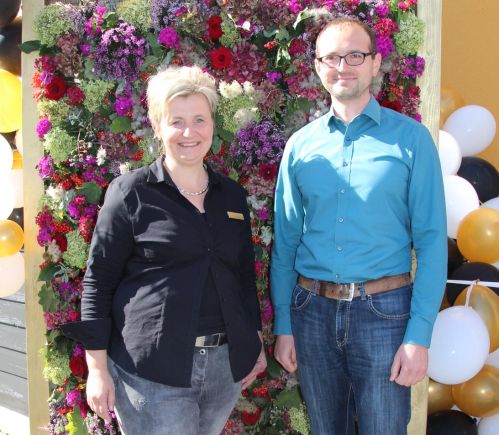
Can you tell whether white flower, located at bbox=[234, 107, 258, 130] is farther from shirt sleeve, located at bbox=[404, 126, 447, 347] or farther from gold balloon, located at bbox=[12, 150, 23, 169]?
gold balloon, located at bbox=[12, 150, 23, 169]

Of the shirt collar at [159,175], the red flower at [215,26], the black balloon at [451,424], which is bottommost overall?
the black balloon at [451,424]

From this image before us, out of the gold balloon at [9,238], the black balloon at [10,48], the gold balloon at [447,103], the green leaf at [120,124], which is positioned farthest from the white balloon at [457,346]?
the black balloon at [10,48]

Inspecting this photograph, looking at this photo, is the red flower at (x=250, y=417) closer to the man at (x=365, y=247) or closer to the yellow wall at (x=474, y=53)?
the man at (x=365, y=247)

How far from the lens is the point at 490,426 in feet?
10.1

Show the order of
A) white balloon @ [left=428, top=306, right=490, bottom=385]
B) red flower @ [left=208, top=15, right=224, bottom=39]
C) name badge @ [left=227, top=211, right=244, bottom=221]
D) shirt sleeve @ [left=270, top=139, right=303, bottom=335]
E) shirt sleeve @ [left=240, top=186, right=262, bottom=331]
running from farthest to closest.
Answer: red flower @ [left=208, top=15, right=224, bottom=39], white balloon @ [left=428, top=306, right=490, bottom=385], shirt sleeve @ [left=270, top=139, right=303, bottom=335], shirt sleeve @ [left=240, top=186, right=262, bottom=331], name badge @ [left=227, top=211, right=244, bottom=221]

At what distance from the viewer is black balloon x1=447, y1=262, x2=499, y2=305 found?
3.10 metres

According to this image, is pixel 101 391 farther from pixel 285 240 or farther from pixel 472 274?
pixel 472 274

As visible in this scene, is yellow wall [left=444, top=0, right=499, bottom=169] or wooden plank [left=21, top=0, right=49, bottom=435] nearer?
wooden plank [left=21, top=0, right=49, bottom=435]

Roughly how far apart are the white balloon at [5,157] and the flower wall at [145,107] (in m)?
0.31

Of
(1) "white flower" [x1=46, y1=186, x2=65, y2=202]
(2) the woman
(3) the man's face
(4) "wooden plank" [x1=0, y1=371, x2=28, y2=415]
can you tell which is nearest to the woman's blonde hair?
(2) the woman

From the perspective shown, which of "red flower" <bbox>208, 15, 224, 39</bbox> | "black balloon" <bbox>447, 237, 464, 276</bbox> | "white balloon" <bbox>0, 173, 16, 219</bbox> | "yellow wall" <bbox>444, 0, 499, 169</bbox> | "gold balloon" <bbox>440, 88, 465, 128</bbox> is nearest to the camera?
"red flower" <bbox>208, 15, 224, 39</bbox>

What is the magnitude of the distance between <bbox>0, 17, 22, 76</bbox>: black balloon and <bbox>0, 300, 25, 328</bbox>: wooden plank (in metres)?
1.70

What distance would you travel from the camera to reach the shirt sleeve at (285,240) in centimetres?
232

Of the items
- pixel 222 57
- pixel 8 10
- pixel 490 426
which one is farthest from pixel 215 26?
pixel 490 426
